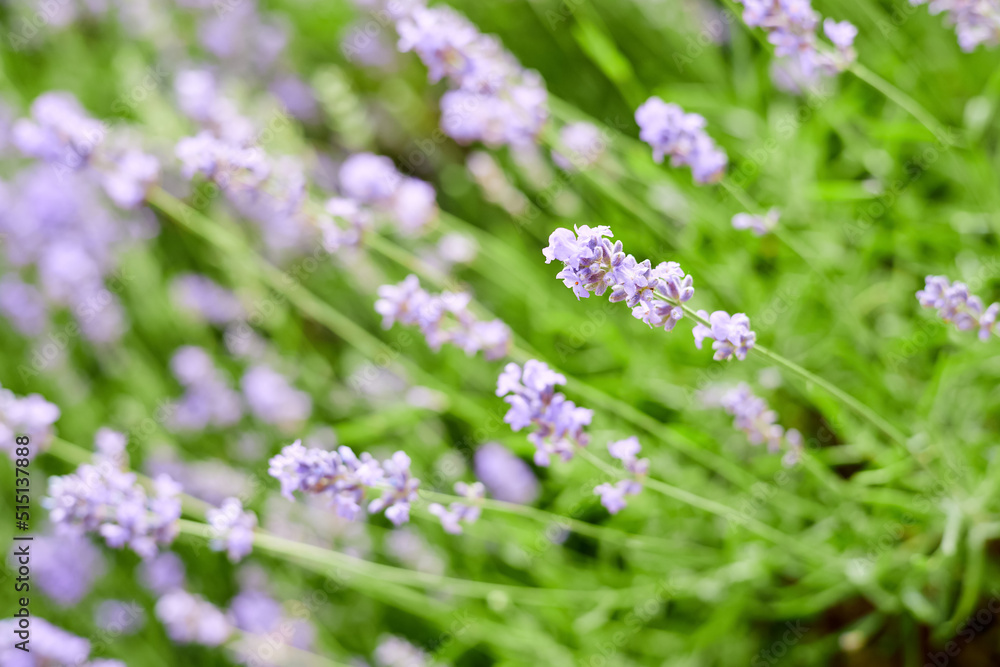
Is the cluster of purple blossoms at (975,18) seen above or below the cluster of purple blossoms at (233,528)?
above

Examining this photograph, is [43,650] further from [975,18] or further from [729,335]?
[975,18]

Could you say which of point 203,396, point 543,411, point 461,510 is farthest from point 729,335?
point 203,396

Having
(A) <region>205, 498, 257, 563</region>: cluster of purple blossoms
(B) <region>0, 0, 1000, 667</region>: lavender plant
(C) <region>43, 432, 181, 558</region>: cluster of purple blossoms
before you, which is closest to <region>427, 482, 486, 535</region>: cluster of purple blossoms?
(B) <region>0, 0, 1000, 667</region>: lavender plant

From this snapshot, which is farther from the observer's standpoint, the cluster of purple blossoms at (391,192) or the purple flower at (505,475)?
the purple flower at (505,475)

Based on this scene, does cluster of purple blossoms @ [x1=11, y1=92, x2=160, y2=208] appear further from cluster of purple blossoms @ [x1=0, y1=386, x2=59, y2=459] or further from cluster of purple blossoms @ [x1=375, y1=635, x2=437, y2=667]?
cluster of purple blossoms @ [x1=375, y1=635, x2=437, y2=667]

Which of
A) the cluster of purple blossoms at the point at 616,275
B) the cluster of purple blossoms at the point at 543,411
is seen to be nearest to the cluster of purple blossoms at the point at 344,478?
the cluster of purple blossoms at the point at 543,411

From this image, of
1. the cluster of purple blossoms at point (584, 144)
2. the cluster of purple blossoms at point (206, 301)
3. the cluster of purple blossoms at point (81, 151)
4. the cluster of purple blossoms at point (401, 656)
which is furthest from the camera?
the cluster of purple blossoms at point (206, 301)

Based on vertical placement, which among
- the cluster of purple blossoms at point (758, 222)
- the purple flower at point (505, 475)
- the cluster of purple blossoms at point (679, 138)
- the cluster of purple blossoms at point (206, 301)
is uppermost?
the cluster of purple blossoms at point (206, 301)

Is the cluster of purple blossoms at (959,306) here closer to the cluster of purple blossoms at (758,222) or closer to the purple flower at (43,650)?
the cluster of purple blossoms at (758,222)
